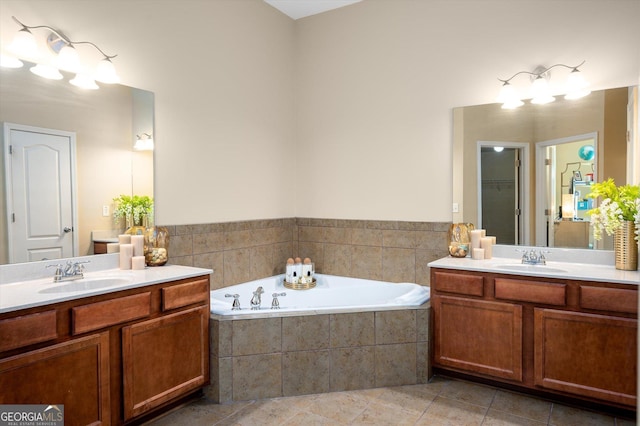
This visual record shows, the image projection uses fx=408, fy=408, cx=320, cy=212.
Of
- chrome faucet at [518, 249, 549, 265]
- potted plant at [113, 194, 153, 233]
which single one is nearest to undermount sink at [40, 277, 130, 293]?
potted plant at [113, 194, 153, 233]

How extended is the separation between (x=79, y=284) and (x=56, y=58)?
1303 millimetres

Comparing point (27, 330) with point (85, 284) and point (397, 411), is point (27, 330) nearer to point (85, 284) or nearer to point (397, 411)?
point (85, 284)

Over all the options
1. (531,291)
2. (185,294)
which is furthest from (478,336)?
(185,294)

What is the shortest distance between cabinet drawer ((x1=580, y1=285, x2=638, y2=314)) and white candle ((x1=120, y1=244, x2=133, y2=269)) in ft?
9.25

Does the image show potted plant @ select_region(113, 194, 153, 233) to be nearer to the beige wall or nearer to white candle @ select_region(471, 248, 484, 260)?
the beige wall

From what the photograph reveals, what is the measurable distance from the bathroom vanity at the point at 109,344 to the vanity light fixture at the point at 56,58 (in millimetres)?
1179

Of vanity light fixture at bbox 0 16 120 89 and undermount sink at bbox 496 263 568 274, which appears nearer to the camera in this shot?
vanity light fixture at bbox 0 16 120 89

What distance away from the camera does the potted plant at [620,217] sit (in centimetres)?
258

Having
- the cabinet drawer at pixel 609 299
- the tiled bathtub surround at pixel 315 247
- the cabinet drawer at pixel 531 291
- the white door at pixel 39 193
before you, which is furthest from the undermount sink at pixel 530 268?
the white door at pixel 39 193

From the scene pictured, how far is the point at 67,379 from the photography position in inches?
76.3

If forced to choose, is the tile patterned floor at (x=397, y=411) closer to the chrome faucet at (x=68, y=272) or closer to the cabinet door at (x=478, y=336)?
the cabinet door at (x=478, y=336)

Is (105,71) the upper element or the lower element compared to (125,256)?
upper

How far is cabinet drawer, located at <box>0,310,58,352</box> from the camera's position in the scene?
172 centimetres

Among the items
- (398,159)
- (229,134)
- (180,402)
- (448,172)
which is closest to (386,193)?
(398,159)
